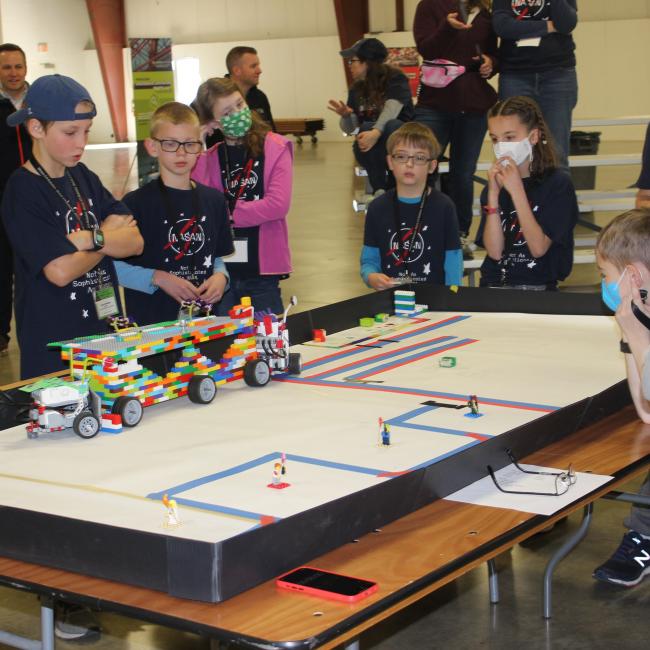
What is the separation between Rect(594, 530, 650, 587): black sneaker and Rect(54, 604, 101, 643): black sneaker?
4.79 ft

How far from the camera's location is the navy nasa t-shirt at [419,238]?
4164 millimetres

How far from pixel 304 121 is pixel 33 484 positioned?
2062 cm

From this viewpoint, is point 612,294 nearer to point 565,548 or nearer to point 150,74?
point 565,548

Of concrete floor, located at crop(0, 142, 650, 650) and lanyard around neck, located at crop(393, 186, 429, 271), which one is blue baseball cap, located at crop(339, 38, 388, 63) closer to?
lanyard around neck, located at crop(393, 186, 429, 271)

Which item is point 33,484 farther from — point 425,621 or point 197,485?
point 425,621

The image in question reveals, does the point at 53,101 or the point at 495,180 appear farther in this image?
the point at 495,180

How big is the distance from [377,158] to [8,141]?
2.50 m

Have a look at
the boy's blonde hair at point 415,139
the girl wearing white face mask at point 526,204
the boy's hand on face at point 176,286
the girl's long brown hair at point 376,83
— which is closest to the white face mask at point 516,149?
the girl wearing white face mask at point 526,204

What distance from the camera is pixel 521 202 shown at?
3.96 m

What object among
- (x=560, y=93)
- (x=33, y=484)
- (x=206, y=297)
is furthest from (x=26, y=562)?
(x=560, y=93)

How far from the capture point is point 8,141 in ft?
18.7

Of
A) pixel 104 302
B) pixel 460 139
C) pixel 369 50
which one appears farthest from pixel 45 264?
pixel 369 50

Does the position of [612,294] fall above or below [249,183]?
below

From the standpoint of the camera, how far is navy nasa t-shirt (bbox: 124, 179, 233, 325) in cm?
371
